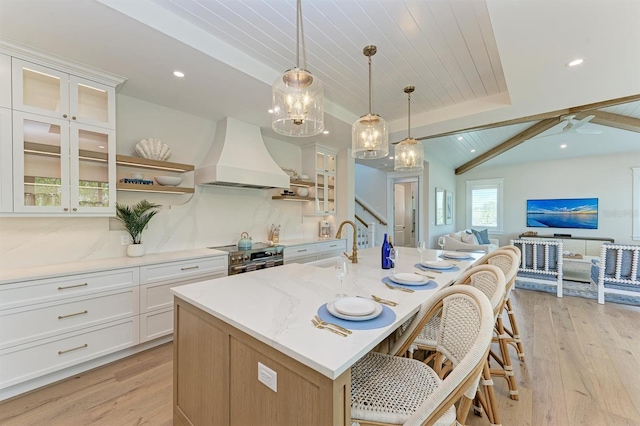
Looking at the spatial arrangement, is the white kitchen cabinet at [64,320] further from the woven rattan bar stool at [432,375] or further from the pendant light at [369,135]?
the pendant light at [369,135]

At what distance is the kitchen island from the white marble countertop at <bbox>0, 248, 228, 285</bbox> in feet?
3.87

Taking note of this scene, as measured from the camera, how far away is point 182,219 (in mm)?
3191

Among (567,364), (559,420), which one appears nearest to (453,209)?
(567,364)

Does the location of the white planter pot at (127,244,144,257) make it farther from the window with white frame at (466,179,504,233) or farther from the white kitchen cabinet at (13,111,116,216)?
the window with white frame at (466,179,504,233)

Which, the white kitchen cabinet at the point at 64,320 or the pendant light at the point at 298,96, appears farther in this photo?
the white kitchen cabinet at the point at 64,320

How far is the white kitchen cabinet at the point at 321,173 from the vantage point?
180 inches

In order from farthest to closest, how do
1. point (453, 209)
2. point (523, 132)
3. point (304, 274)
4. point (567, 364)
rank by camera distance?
1. point (453, 209)
2. point (523, 132)
3. point (567, 364)
4. point (304, 274)

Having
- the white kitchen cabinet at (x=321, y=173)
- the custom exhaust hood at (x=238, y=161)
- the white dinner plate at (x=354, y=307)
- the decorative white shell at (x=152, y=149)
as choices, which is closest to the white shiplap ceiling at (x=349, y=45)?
the custom exhaust hood at (x=238, y=161)

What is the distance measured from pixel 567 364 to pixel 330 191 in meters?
3.77

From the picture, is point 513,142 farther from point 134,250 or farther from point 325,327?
point 134,250

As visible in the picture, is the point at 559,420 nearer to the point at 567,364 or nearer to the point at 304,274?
the point at 567,364

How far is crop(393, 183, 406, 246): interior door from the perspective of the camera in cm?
740

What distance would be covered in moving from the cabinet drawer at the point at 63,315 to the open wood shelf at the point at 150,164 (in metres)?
1.24

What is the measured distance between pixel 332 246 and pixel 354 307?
3.33 m
